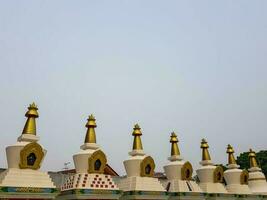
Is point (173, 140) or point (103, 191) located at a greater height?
point (173, 140)

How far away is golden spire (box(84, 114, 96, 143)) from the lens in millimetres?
27953

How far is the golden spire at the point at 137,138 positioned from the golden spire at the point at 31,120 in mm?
9411

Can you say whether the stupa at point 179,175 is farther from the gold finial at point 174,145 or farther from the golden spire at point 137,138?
the golden spire at point 137,138

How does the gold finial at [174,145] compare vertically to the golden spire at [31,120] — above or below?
below

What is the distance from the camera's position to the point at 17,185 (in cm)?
2164

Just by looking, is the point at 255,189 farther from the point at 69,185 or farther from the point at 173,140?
the point at 69,185

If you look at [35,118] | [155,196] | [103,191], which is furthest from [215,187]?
[35,118]

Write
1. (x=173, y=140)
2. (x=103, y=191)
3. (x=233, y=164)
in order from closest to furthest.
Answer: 1. (x=103, y=191)
2. (x=173, y=140)
3. (x=233, y=164)

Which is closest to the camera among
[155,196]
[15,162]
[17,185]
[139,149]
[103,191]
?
[17,185]

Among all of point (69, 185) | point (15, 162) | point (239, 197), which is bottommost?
point (239, 197)

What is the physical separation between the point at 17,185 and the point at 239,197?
2366cm

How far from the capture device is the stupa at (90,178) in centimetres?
2462

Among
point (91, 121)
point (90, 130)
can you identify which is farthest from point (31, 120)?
point (91, 121)

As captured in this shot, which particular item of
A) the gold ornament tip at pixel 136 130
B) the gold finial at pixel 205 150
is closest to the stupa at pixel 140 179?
the gold ornament tip at pixel 136 130
